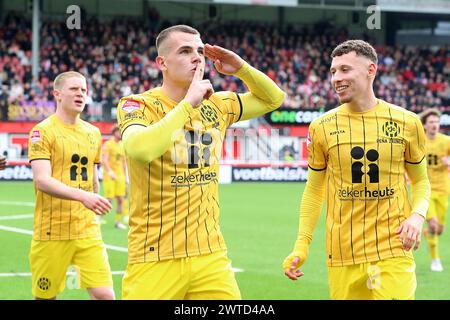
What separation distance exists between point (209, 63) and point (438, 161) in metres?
23.4

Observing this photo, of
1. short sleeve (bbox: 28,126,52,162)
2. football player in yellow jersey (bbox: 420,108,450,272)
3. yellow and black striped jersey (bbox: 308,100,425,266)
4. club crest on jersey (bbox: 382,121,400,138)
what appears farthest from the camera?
football player in yellow jersey (bbox: 420,108,450,272)

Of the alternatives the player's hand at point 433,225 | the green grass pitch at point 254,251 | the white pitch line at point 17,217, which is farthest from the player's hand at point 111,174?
the player's hand at point 433,225

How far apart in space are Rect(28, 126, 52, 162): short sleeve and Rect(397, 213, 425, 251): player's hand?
3.67m

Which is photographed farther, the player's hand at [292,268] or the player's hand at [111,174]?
the player's hand at [111,174]

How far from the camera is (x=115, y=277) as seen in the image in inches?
460

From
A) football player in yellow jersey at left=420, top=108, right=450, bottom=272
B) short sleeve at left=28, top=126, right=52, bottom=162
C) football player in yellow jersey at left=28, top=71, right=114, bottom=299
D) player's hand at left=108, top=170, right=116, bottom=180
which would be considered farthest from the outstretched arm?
player's hand at left=108, top=170, right=116, bottom=180

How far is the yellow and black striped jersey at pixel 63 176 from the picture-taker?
8.08 meters

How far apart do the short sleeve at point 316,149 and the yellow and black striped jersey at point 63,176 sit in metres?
2.86

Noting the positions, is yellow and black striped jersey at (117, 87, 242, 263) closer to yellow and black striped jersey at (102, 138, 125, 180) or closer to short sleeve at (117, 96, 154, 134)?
short sleeve at (117, 96, 154, 134)

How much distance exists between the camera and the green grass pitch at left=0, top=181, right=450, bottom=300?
10703 mm

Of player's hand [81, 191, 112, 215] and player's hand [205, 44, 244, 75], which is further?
player's hand [81, 191, 112, 215]

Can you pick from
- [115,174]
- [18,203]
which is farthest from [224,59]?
[18,203]

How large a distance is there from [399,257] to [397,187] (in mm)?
511

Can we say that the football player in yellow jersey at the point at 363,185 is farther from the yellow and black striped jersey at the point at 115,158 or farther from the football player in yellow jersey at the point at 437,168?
the yellow and black striped jersey at the point at 115,158
